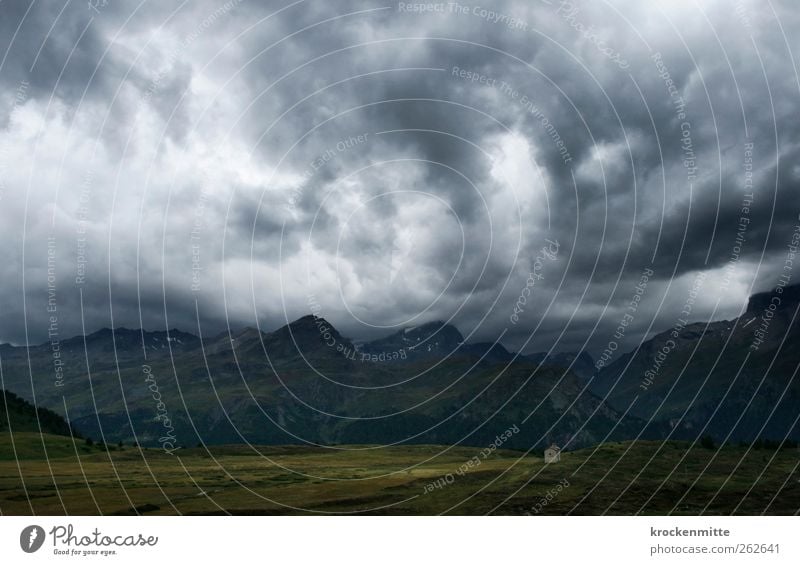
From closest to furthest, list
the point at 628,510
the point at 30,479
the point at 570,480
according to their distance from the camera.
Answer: the point at 628,510, the point at 570,480, the point at 30,479

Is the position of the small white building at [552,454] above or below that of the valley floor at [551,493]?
above

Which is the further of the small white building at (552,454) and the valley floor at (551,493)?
the small white building at (552,454)

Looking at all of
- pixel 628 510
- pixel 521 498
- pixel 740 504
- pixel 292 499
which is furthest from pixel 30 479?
pixel 740 504

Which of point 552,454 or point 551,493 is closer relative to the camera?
point 551,493

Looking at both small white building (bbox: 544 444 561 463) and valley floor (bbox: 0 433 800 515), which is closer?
valley floor (bbox: 0 433 800 515)

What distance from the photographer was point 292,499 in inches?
3346

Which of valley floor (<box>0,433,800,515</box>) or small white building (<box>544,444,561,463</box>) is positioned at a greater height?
small white building (<box>544,444,561,463</box>)

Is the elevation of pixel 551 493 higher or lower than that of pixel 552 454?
lower
